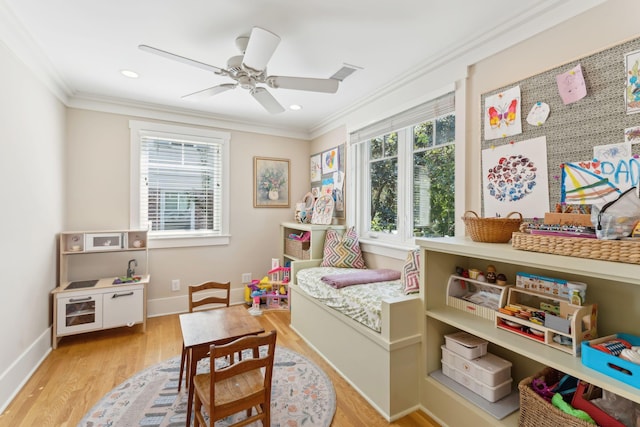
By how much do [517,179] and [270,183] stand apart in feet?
10.0

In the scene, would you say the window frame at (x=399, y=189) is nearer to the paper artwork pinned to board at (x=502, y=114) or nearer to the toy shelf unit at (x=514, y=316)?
the paper artwork pinned to board at (x=502, y=114)

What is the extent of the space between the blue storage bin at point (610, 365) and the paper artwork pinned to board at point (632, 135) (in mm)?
906

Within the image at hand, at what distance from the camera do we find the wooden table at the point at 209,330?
1.64m

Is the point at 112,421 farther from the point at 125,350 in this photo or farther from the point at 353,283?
the point at 353,283

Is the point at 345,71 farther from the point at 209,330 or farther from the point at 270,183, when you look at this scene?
the point at 209,330

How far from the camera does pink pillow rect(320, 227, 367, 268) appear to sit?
315 cm

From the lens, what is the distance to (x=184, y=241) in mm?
3637

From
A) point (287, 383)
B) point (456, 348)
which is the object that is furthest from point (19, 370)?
point (456, 348)

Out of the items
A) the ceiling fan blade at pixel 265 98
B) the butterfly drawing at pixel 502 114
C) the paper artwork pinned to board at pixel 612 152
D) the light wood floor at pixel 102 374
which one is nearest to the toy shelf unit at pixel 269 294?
the light wood floor at pixel 102 374

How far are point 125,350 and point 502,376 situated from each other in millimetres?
3004

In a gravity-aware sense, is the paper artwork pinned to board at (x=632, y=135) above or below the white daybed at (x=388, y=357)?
above

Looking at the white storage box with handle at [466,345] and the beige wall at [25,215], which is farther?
the beige wall at [25,215]

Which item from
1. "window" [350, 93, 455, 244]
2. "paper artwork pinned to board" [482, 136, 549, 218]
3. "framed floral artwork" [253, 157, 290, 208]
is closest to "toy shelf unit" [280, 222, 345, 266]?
"framed floral artwork" [253, 157, 290, 208]

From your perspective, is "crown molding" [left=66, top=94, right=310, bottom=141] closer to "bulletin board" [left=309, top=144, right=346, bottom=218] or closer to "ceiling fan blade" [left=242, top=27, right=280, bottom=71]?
"bulletin board" [left=309, top=144, right=346, bottom=218]
